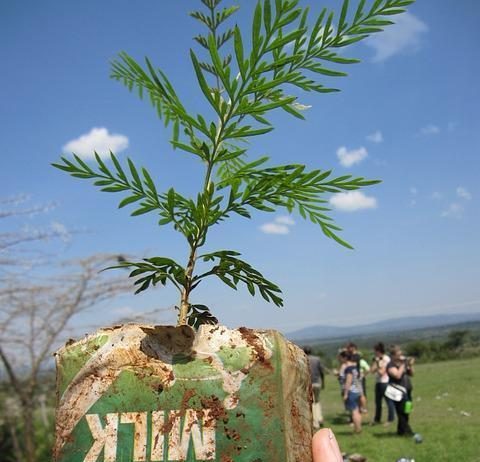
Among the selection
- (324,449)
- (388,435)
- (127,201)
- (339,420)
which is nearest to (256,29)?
(127,201)

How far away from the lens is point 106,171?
1502 mm

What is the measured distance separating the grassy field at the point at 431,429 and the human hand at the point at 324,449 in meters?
7.37

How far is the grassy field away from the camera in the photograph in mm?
8328

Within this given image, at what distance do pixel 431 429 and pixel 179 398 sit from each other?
10.4m

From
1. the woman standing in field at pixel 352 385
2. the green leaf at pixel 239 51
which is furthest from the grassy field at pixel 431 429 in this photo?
the green leaf at pixel 239 51

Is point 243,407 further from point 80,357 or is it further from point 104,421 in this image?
point 80,357

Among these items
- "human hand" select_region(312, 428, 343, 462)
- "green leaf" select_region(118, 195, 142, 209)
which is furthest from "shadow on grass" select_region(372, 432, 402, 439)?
"green leaf" select_region(118, 195, 142, 209)

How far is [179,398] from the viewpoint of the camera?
136 cm

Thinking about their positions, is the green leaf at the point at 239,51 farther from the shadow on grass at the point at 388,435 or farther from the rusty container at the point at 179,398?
the shadow on grass at the point at 388,435

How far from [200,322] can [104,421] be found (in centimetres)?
41

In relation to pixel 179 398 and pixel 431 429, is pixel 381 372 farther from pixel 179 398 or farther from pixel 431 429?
pixel 179 398

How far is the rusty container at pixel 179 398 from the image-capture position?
4.36 feet

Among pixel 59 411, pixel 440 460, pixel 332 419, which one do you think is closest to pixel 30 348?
pixel 59 411

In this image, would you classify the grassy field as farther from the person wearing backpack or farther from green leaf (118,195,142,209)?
green leaf (118,195,142,209)
